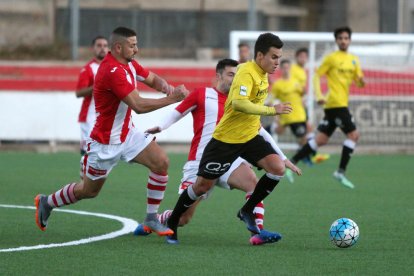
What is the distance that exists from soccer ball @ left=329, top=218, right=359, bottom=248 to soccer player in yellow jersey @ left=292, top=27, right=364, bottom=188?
6088 millimetres

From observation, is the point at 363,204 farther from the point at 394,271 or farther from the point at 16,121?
the point at 16,121

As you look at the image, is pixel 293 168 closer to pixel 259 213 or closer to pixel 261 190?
pixel 261 190

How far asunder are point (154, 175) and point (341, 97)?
6335mm

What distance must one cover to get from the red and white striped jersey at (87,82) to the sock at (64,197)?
16.5 ft

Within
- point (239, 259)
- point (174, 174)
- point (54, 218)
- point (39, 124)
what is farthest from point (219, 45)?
point (239, 259)

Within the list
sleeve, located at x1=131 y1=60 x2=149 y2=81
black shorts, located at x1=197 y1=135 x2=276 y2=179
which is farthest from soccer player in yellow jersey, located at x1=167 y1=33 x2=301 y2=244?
sleeve, located at x1=131 y1=60 x2=149 y2=81

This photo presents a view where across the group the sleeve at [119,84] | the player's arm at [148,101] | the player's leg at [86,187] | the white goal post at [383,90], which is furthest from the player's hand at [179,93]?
the white goal post at [383,90]

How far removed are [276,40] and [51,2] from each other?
18771 millimetres

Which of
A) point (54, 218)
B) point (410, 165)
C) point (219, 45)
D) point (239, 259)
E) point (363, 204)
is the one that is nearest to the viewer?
point (239, 259)

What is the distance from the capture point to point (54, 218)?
10.5 meters

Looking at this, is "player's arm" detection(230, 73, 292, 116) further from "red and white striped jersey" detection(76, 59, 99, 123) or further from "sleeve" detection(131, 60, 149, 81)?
"red and white striped jersey" detection(76, 59, 99, 123)

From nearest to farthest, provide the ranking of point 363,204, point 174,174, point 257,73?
point 257,73 < point 363,204 < point 174,174

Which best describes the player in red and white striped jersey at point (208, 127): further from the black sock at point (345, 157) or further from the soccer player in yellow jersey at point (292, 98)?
the soccer player in yellow jersey at point (292, 98)

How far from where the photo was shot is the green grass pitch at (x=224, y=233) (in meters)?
7.60
